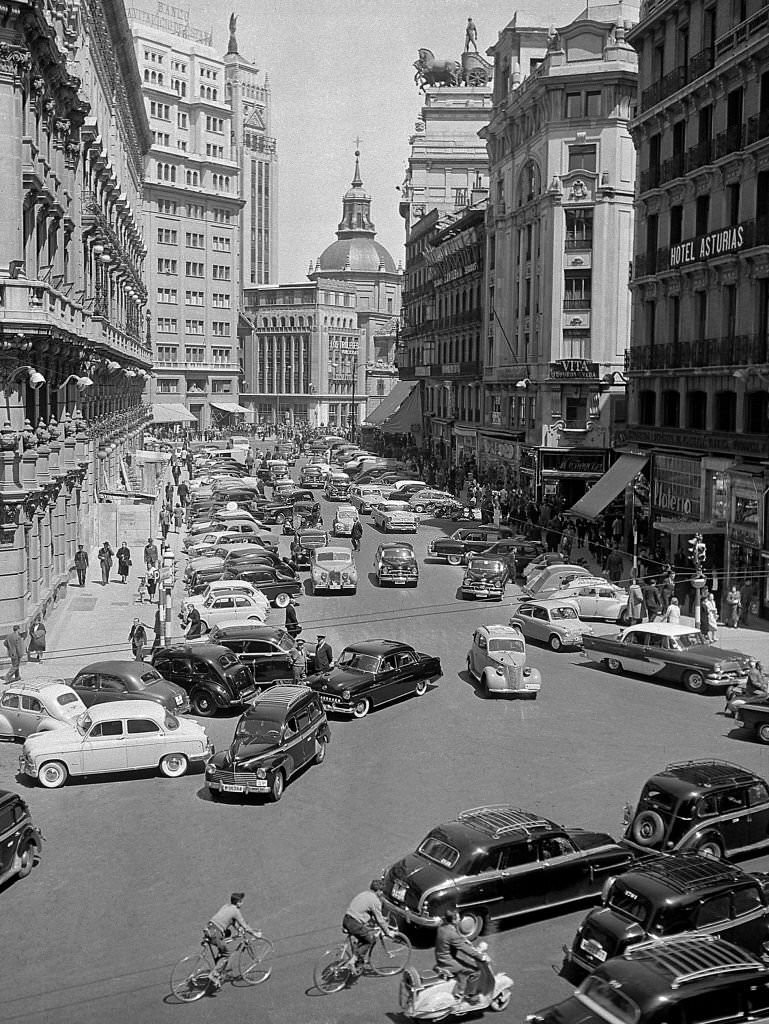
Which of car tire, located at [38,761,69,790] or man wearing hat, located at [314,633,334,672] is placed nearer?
car tire, located at [38,761,69,790]

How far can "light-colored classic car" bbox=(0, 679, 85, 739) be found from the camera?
22469 mm

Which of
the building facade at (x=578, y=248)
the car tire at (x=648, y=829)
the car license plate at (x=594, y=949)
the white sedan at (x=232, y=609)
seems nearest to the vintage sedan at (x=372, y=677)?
the white sedan at (x=232, y=609)

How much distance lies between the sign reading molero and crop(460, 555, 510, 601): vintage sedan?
2334cm

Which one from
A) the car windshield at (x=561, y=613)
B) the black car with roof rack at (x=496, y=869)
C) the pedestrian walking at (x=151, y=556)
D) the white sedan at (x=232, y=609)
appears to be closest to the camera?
the black car with roof rack at (x=496, y=869)

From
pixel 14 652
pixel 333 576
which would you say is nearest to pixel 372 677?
pixel 14 652

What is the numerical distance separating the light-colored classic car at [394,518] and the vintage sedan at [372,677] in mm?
28483

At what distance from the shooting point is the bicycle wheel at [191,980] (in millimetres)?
12773

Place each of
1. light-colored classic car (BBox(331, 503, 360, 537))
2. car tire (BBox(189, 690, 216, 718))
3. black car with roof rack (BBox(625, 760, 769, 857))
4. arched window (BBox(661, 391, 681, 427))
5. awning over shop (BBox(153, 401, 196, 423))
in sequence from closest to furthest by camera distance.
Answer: black car with roof rack (BBox(625, 760, 769, 857))
car tire (BBox(189, 690, 216, 718))
arched window (BBox(661, 391, 681, 427))
light-colored classic car (BBox(331, 503, 360, 537))
awning over shop (BBox(153, 401, 196, 423))

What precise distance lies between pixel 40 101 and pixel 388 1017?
29.6m

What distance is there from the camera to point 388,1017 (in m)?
12.3

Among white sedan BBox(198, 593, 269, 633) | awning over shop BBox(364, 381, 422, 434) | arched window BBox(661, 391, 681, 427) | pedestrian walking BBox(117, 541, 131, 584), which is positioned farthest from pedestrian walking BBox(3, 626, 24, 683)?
awning over shop BBox(364, 381, 422, 434)

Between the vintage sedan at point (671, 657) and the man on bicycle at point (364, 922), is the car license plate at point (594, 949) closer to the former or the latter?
the man on bicycle at point (364, 922)

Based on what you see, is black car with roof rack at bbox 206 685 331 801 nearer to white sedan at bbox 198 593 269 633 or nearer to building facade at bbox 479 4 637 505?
white sedan at bbox 198 593 269 633

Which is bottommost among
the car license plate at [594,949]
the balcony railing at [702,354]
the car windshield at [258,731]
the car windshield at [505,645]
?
the car license plate at [594,949]
